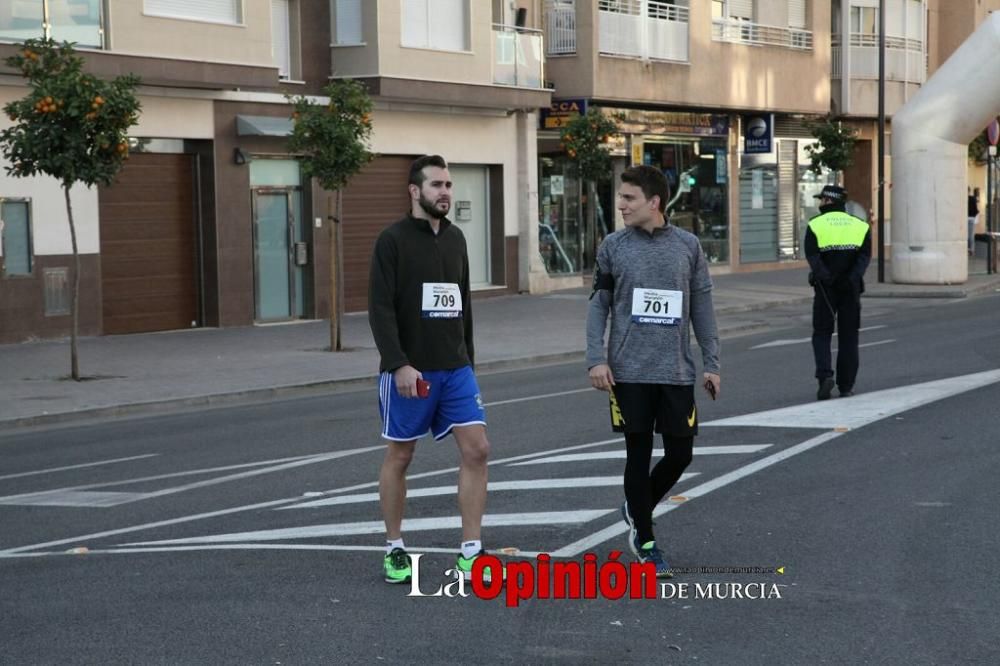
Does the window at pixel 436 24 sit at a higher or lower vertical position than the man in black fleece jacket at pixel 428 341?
higher

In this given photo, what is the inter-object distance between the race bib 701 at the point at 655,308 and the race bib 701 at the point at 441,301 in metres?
0.79

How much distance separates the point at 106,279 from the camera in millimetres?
23734

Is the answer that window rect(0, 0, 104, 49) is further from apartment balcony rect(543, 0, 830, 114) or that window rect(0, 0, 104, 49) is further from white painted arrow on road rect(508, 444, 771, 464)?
white painted arrow on road rect(508, 444, 771, 464)

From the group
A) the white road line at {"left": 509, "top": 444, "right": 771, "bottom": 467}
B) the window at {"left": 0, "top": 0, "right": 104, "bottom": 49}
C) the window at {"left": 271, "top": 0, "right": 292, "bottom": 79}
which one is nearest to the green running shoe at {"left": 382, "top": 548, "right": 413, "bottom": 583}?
the white road line at {"left": 509, "top": 444, "right": 771, "bottom": 467}

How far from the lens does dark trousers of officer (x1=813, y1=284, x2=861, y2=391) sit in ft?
→ 44.1

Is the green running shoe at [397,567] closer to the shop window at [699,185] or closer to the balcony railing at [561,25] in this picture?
the balcony railing at [561,25]

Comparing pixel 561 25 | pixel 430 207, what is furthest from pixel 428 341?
pixel 561 25

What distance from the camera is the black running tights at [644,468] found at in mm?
7145

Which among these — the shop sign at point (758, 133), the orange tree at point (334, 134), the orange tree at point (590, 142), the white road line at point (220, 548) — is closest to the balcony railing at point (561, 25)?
the orange tree at point (590, 142)

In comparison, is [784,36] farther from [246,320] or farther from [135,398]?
[135,398]

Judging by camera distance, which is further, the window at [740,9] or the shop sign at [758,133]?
the shop sign at [758,133]

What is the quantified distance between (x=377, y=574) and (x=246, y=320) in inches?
747

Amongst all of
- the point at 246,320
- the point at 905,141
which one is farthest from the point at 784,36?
the point at 246,320

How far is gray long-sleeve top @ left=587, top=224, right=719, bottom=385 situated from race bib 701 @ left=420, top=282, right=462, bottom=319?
599 millimetres
